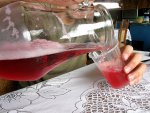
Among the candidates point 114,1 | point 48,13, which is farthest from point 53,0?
point 114,1

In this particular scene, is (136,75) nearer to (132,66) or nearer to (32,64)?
(132,66)

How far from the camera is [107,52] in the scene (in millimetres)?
367

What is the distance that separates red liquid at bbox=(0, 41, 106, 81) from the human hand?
5.3 inches

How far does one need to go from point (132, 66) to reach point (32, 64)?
23 cm

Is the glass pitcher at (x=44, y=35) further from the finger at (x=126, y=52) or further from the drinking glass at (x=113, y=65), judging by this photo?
the finger at (x=126, y=52)

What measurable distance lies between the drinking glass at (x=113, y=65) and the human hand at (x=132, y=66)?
18 millimetres

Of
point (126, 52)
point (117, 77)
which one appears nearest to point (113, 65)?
point (117, 77)

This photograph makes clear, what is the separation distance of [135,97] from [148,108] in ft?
0.16

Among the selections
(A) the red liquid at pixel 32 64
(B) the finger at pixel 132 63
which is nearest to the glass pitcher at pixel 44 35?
(A) the red liquid at pixel 32 64

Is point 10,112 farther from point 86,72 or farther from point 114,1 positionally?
point 114,1

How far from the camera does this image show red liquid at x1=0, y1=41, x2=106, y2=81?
1.02 ft

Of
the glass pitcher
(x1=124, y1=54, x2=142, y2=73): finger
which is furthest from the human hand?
the glass pitcher

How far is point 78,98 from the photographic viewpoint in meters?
0.43

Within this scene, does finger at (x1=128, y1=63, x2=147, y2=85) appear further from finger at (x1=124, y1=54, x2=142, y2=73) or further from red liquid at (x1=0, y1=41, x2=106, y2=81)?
red liquid at (x1=0, y1=41, x2=106, y2=81)
